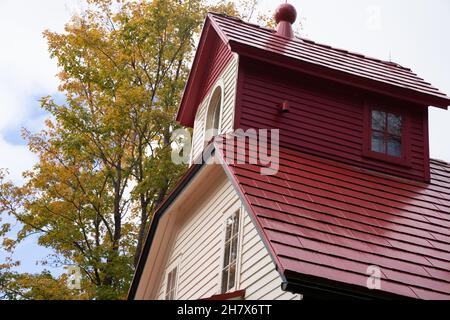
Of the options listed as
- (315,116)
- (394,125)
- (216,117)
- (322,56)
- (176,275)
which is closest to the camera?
(176,275)

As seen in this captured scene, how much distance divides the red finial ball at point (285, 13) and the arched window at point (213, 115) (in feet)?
8.40

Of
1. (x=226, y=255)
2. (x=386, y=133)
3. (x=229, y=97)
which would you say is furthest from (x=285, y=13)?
(x=226, y=255)

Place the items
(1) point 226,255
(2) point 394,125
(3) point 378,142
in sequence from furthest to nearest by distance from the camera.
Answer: (2) point 394,125
(3) point 378,142
(1) point 226,255

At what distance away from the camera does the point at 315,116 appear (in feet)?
46.5

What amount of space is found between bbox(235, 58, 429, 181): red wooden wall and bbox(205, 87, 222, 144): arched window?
1.99 metres

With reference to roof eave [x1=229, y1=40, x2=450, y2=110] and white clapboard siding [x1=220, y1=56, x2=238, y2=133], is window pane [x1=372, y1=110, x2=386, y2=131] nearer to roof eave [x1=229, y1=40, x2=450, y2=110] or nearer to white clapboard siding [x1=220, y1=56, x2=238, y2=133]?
roof eave [x1=229, y1=40, x2=450, y2=110]

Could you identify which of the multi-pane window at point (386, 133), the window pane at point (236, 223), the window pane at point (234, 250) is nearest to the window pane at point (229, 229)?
the window pane at point (236, 223)

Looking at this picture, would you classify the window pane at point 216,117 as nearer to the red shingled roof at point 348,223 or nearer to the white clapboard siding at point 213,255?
the white clapboard siding at point 213,255

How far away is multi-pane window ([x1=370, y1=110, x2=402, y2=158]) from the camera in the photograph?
47.2 feet

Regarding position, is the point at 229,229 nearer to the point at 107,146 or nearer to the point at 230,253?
the point at 230,253

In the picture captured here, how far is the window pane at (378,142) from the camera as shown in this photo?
14.3 meters

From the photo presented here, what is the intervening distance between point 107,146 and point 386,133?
10812mm

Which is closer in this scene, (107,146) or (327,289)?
(327,289)

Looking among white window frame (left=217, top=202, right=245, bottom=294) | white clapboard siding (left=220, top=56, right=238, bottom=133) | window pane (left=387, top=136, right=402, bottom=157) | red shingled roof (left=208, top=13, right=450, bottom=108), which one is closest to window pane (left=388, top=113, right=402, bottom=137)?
window pane (left=387, top=136, right=402, bottom=157)
